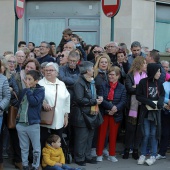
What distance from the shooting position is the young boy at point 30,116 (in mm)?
8406

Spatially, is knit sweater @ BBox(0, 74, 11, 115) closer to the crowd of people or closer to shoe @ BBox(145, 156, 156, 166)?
the crowd of people

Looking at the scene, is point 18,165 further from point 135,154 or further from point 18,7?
point 18,7

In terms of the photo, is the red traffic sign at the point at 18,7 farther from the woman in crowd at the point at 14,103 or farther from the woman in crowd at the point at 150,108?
the woman in crowd at the point at 150,108

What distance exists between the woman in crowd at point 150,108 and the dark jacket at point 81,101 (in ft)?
3.46

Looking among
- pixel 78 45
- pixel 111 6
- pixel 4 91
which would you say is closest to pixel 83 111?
pixel 4 91

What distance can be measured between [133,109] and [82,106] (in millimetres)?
1234

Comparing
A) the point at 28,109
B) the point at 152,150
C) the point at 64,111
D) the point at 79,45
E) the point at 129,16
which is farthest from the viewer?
the point at 129,16

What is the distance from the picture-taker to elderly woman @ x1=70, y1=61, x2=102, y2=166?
927 cm

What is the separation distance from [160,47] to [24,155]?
392 inches

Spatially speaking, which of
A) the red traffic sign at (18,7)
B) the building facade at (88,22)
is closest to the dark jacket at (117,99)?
the red traffic sign at (18,7)

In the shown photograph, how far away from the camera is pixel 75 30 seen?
17.3 meters

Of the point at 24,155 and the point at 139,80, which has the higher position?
the point at 139,80

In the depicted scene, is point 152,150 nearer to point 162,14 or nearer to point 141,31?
point 141,31

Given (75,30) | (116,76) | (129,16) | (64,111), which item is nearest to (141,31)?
(129,16)
